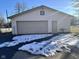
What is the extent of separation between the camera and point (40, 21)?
21.5 m

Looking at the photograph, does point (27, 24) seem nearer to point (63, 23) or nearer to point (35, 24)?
point (35, 24)

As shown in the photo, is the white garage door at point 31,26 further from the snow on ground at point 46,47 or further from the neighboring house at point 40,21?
the snow on ground at point 46,47

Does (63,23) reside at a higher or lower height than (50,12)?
lower

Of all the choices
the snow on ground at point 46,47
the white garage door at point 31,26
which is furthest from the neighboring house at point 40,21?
the snow on ground at point 46,47

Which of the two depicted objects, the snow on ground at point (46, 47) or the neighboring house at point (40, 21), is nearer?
the snow on ground at point (46, 47)

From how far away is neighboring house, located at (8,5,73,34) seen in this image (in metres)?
21.4

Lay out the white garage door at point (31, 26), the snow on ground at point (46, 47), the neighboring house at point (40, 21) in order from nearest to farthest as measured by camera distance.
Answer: the snow on ground at point (46, 47)
the neighboring house at point (40, 21)
the white garage door at point (31, 26)

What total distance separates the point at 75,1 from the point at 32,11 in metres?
6.64

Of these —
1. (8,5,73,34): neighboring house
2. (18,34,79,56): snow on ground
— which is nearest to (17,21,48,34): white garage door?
(8,5,73,34): neighboring house

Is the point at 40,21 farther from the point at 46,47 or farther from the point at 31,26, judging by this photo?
the point at 46,47

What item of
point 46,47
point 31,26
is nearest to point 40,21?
point 31,26

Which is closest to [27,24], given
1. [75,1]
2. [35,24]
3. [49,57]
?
[35,24]

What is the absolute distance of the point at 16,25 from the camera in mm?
21312

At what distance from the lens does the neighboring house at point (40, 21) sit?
21.4m
